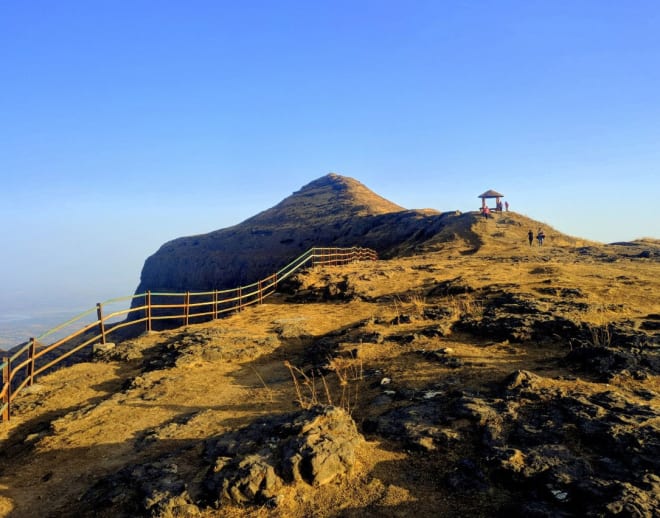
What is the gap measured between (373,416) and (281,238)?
1892 inches

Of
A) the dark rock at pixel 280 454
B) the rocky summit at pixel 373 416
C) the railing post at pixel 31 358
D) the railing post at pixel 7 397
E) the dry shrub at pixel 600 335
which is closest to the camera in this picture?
the rocky summit at pixel 373 416

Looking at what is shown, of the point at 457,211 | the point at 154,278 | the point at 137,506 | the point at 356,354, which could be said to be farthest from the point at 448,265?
the point at 154,278

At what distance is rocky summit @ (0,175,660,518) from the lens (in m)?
4.16

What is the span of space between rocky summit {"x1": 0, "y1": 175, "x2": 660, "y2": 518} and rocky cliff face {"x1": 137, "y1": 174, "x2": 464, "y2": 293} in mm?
27720

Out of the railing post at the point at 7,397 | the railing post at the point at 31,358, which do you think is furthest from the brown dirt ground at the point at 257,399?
the railing post at the point at 31,358

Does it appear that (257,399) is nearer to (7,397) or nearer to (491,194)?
(7,397)

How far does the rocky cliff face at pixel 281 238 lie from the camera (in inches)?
1779

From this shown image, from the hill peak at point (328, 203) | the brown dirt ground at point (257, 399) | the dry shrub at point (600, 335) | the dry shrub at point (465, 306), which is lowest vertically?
the brown dirt ground at point (257, 399)

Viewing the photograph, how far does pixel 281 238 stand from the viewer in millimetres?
53375

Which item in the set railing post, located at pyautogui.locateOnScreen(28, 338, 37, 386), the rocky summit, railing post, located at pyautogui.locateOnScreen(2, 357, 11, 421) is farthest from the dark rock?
railing post, located at pyautogui.locateOnScreen(28, 338, 37, 386)

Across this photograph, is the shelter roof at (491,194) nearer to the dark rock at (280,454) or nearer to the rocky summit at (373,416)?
the rocky summit at (373,416)

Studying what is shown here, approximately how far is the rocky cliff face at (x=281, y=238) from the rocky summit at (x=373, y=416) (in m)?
27.7

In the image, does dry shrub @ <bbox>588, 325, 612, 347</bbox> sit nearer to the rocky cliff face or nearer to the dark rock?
the dark rock

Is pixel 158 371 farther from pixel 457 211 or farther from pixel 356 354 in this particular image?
pixel 457 211
